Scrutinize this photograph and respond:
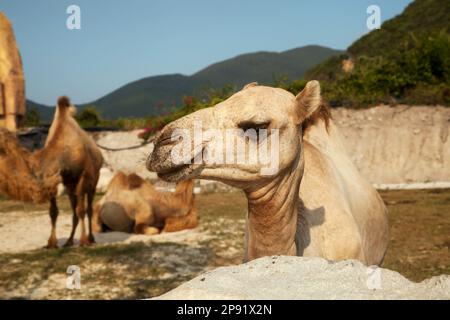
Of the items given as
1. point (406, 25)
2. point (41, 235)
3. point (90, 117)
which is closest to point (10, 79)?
point (41, 235)

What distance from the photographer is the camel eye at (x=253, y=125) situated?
2.55 metres

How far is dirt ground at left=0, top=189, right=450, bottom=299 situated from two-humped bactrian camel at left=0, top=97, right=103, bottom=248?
0.81 meters

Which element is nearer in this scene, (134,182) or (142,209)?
(142,209)

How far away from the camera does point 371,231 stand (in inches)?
149

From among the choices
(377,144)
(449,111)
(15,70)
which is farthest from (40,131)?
(449,111)

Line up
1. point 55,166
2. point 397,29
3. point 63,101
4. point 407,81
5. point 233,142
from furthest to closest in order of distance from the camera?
point 397,29, point 407,81, point 63,101, point 55,166, point 233,142

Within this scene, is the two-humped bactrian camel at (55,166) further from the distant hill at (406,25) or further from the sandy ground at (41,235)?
the distant hill at (406,25)

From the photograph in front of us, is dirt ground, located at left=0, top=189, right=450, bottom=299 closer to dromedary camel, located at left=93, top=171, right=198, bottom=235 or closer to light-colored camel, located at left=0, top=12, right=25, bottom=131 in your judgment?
dromedary camel, located at left=93, top=171, right=198, bottom=235

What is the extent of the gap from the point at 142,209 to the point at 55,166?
2376 mm

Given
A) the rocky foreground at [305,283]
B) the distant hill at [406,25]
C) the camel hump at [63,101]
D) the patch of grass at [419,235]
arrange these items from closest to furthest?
the rocky foreground at [305,283] < the patch of grass at [419,235] < the camel hump at [63,101] < the distant hill at [406,25]

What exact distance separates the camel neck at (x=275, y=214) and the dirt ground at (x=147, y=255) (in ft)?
9.80

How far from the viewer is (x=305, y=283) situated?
157 cm

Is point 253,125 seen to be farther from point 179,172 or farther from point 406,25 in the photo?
point 406,25

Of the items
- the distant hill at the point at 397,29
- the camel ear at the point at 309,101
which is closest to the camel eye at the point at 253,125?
the camel ear at the point at 309,101
